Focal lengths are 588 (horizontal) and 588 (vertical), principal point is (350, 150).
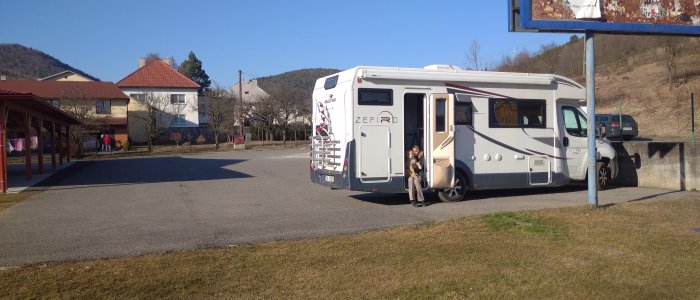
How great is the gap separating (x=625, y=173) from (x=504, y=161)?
4.74 meters

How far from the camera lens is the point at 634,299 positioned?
5.34 meters

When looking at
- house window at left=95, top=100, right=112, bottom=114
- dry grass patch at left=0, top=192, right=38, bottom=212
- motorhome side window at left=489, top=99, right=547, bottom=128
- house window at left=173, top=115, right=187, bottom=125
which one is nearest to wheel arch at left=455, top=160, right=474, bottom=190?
motorhome side window at left=489, top=99, right=547, bottom=128

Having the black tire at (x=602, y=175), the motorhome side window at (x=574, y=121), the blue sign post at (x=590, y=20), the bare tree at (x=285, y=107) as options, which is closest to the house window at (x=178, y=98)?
the bare tree at (x=285, y=107)

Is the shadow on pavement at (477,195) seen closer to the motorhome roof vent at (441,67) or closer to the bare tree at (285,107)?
the motorhome roof vent at (441,67)

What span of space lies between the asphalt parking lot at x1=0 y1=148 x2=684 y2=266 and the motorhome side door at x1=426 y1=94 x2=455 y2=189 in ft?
1.92

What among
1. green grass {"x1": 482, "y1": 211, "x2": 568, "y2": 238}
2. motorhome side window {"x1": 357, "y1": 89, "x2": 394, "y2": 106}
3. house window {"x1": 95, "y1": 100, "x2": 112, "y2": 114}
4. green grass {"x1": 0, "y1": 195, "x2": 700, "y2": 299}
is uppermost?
house window {"x1": 95, "y1": 100, "x2": 112, "y2": 114}

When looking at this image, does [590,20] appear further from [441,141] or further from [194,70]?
[194,70]

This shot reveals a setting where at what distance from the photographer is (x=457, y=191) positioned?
12.5 metres

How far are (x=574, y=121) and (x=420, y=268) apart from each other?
9044 millimetres

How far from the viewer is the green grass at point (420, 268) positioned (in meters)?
5.59

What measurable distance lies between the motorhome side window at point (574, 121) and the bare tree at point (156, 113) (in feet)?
137

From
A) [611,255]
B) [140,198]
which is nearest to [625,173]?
[611,255]

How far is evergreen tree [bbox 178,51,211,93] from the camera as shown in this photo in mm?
95875

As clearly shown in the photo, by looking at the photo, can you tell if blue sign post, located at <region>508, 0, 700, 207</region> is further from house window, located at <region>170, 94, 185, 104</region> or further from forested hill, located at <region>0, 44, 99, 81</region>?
forested hill, located at <region>0, 44, 99, 81</region>
